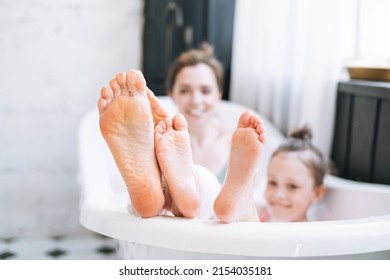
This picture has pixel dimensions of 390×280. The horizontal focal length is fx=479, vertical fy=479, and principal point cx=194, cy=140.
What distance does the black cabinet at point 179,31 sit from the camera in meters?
2.48

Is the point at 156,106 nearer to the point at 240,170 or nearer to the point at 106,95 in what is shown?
the point at 106,95

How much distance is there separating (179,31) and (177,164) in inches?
62.9

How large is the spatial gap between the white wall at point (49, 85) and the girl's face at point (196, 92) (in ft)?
2.07

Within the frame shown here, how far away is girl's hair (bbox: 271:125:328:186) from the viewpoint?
5.31ft

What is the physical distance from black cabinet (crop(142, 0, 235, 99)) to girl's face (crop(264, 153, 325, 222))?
1056 mm

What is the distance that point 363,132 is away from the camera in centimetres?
173

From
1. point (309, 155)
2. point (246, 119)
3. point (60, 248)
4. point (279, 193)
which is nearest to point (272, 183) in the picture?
point (279, 193)

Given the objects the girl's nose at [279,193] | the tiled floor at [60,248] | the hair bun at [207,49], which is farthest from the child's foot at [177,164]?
the tiled floor at [60,248]

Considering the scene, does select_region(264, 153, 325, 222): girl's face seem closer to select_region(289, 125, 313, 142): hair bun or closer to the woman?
select_region(289, 125, 313, 142): hair bun

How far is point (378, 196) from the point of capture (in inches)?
60.3

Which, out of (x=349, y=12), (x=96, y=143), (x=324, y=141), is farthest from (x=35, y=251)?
(x=349, y=12)

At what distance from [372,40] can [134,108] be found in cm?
107

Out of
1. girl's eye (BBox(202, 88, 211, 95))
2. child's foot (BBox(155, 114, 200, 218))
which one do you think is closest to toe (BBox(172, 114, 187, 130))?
child's foot (BBox(155, 114, 200, 218))

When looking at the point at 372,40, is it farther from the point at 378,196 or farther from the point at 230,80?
the point at 230,80
